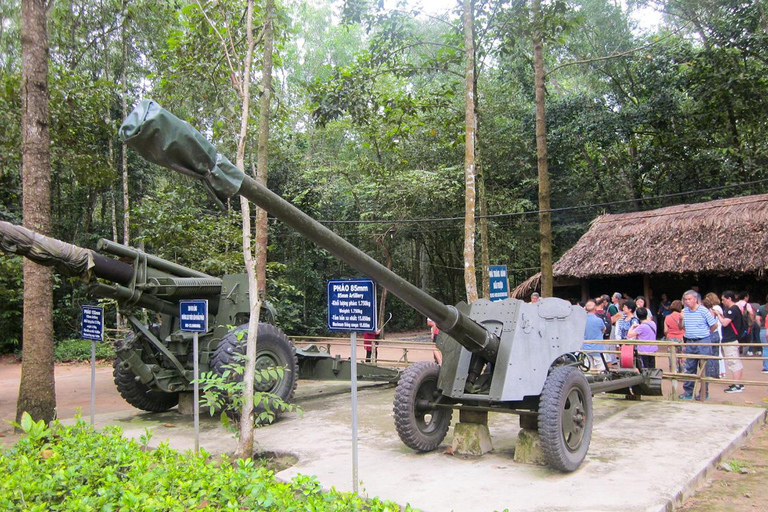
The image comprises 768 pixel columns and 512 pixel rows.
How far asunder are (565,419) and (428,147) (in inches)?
684

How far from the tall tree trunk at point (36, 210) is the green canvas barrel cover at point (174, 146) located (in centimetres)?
556

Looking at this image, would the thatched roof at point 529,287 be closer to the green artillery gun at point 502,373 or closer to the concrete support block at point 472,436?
the green artillery gun at point 502,373

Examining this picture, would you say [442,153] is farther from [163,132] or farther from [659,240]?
[163,132]

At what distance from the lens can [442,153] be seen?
22141 mm

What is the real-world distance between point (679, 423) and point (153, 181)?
20.1 metres

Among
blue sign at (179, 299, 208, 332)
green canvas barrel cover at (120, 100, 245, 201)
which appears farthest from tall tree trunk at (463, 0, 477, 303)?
green canvas barrel cover at (120, 100, 245, 201)

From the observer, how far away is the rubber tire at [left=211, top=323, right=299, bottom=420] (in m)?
7.57

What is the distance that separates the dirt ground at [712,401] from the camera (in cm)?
505

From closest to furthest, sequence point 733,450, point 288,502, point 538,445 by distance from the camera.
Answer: point 288,502, point 538,445, point 733,450

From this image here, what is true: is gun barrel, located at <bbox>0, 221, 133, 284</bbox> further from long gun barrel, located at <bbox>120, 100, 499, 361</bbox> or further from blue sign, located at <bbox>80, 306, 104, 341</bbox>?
long gun barrel, located at <bbox>120, 100, 499, 361</bbox>

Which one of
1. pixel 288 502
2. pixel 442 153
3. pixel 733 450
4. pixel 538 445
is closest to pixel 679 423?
pixel 733 450

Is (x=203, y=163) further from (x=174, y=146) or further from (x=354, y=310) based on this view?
(x=354, y=310)

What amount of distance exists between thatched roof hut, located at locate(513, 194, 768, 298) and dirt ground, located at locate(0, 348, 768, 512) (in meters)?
3.55

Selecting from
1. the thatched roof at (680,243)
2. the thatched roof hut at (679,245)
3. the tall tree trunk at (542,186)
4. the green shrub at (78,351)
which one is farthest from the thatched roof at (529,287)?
the green shrub at (78,351)
